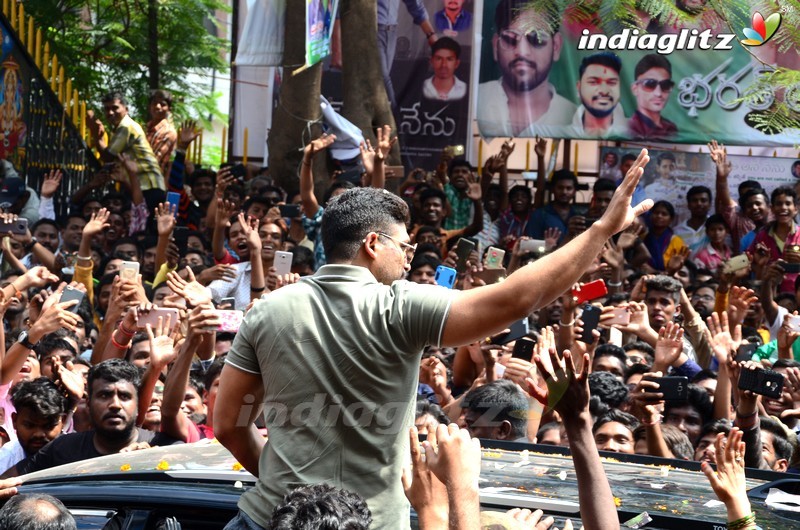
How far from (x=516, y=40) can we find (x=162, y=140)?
394 cm

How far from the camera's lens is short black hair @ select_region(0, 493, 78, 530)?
331 cm

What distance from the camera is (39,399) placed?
596 cm

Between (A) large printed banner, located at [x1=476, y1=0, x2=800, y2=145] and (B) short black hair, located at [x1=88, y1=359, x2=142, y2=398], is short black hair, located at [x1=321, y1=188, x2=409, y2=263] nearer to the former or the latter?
(B) short black hair, located at [x1=88, y1=359, x2=142, y2=398]

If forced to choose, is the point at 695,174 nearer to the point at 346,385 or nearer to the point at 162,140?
the point at 162,140

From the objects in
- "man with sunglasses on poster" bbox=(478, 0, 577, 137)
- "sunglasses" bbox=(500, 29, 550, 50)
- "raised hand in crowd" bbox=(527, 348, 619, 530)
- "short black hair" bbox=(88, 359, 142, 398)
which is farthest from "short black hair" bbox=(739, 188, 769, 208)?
"raised hand in crowd" bbox=(527, 348, 619, 530)

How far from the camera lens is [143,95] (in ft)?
55.5

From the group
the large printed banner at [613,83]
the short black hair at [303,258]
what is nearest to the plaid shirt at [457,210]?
the large printed banner at [613,83]

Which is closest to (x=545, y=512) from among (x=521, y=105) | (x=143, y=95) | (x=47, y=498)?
(x=47, y=498)

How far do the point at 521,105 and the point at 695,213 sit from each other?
225 centimetres

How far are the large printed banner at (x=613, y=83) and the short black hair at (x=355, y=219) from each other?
342 inches

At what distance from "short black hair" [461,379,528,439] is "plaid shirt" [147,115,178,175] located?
22.3 ft

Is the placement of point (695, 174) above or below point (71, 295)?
above

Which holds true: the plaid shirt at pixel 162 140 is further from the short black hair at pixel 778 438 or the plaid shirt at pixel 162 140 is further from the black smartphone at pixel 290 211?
the short black hair at pixel 778 438

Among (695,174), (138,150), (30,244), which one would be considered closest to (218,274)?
(30,244)
